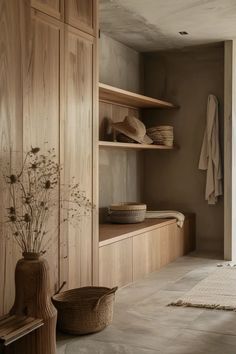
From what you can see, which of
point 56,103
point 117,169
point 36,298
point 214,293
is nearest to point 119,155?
point 117,169

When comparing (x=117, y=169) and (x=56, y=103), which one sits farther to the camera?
(x=117, y=169)

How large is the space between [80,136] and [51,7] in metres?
0.96

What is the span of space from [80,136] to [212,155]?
2.90 m

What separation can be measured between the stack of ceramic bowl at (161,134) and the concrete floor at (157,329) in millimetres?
2220

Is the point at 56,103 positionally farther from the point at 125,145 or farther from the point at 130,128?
the point at 130,128

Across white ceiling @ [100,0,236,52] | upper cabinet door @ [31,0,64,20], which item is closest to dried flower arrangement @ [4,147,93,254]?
upper cabinet door @ [31,0,64,20]

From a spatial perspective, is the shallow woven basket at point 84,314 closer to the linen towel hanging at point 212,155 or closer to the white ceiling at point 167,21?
the white ceiling at point 167,21

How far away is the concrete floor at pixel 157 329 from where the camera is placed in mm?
3246

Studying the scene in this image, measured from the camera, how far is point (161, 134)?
6.52 metres

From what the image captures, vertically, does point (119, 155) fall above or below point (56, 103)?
below

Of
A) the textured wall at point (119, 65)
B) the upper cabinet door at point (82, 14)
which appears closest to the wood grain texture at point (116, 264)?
the upper cabinet door at point (82, 14)

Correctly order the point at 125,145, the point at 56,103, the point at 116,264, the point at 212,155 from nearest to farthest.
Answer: the point at 56,103, the point at 116,264, the point at 125,145, the point at 212,155

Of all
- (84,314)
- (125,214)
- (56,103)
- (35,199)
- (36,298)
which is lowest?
(84,314)

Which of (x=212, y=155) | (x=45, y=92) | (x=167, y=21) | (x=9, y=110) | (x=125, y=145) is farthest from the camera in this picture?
(x=212, y=155)
